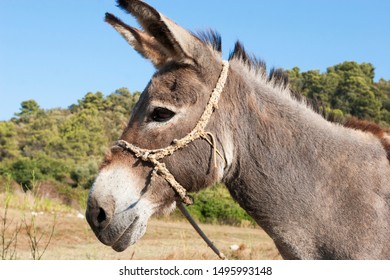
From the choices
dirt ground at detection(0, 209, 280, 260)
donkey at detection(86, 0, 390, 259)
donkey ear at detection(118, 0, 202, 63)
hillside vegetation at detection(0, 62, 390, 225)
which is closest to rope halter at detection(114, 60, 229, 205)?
donkey at detection(86, 0, 390, 259)

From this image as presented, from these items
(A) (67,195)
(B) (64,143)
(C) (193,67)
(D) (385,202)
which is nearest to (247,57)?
(C) (193,67)

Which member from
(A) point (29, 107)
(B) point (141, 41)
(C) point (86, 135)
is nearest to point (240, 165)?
(B) point (141, 41)

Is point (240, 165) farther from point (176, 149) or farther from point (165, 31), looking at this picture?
point (165, 31)

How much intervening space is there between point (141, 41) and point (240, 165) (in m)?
1.39

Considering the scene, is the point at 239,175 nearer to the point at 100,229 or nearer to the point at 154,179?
the point at 154,179

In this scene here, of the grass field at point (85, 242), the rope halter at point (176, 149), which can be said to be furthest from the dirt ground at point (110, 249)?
the rope halter at point (176, 149)

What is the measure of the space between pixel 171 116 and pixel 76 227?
13.8 meters

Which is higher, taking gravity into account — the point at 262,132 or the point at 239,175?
the point at 262,132

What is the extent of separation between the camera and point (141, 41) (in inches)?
154

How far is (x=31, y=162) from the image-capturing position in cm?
4131

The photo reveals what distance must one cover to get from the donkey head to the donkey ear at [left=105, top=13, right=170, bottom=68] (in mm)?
74

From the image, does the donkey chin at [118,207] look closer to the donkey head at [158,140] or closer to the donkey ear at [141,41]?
the donkey head at [158,140]

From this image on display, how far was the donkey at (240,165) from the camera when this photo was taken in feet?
11.4

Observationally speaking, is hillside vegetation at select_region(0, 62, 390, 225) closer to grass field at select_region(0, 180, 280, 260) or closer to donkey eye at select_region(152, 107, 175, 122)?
grass field at select_region(0, 180, 280, 260)
